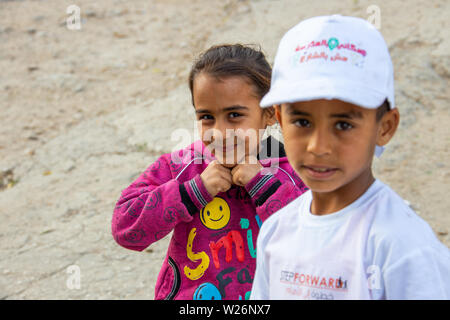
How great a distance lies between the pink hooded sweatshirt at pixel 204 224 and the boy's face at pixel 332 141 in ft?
1.80

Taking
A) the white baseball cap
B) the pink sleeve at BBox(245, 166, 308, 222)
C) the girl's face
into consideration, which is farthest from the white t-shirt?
the girl's face

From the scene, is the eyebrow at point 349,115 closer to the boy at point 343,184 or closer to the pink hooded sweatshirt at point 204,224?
the boy at point 343,184

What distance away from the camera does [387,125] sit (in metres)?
1.40

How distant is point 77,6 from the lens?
7.63 meters

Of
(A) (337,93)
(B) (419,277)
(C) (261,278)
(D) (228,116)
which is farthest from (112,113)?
(B) (419,277)

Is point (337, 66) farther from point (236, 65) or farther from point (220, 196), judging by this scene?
point (220, 196)

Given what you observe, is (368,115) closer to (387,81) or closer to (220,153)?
(387,81)

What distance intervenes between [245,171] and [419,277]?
0.87 metres

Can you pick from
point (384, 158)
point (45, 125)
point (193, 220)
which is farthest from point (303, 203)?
point (45, 125)

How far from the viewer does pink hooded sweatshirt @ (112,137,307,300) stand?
1969 mm

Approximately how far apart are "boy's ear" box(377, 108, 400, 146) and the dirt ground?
2083mm

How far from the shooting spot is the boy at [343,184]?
1.22 meters

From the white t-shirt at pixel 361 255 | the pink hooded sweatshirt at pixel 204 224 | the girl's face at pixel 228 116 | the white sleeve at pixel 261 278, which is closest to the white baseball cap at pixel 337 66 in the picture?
the white t-shirt at pixel 361 255

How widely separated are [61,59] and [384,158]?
13.0 ft
